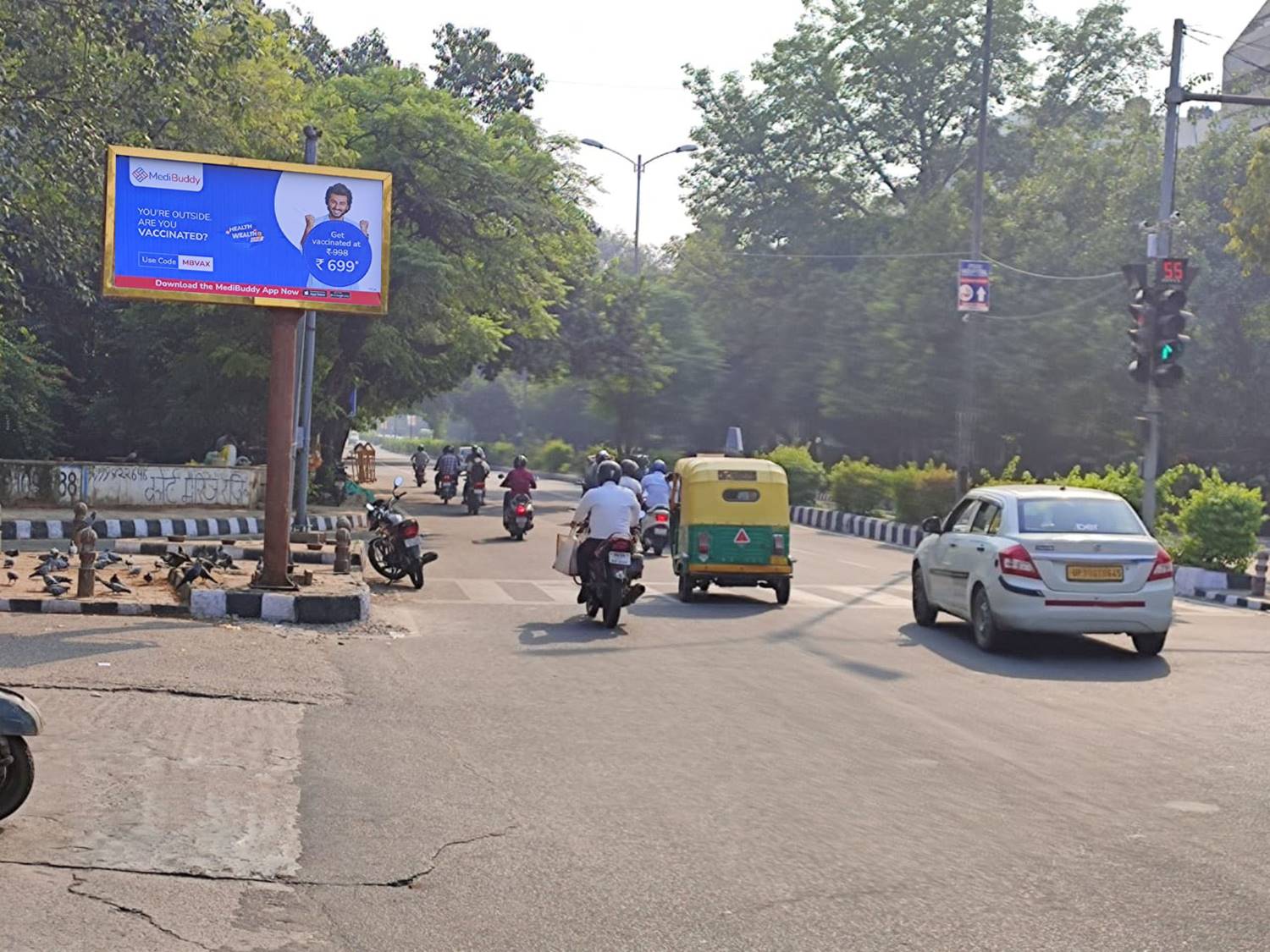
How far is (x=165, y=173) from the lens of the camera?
1528 centimetres

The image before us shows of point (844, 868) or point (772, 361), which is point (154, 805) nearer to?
point (844, 868)

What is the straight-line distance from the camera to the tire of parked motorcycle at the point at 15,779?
6.40 metres

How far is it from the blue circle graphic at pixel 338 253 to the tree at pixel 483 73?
4192 cm

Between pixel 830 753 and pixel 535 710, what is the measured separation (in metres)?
2.18

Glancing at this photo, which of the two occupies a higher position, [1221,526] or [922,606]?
[1221,526]

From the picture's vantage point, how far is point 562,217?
38.8m

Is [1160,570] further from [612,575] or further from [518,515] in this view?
[518,515]

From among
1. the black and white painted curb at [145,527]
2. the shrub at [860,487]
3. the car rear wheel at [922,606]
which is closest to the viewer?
the car rear wheel at [922,606]

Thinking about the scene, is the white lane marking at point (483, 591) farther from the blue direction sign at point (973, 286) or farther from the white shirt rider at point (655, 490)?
the blue direction sign at point (973, 286)

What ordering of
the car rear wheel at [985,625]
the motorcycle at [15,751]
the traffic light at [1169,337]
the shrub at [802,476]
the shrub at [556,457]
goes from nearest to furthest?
1. the motorcycle at [15,751]
2. the car rear wheel at [985,625]
3. the traffic light at [1169,337]
4. the shrub at [802,476]
5. the shrub at [556,457]

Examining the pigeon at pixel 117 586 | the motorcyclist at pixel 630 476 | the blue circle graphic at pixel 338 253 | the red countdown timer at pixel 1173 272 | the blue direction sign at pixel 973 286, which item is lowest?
the pigeon at pixel 117 586

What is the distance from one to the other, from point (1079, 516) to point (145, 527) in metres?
15.9

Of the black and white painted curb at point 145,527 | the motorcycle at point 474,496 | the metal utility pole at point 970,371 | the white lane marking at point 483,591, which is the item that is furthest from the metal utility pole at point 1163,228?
the motorcycle at point 474,496

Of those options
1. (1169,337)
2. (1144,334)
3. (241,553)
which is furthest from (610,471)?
(1169,337)
